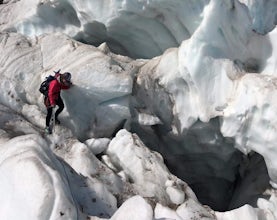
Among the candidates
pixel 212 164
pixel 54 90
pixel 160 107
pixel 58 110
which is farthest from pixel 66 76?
pixel 212 164

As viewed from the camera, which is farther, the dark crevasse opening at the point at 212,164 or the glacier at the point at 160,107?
the dark crevasse opening at the point at 212,164

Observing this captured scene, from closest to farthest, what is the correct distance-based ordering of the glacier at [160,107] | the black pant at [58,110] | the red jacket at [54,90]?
the glacier at [160,107], the red jacket at [54,90], the black pant at [58,110]

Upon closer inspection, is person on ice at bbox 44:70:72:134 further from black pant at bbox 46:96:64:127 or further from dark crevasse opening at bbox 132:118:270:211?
dark crevasse opening at bbox 132:118:270:211

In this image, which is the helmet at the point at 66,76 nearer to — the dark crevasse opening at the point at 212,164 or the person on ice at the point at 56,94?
the person on ice at the point at 56,94

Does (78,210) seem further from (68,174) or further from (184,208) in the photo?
(184,208)

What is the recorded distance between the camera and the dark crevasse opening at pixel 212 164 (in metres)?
7.69

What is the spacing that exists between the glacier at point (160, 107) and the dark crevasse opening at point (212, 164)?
2 cm

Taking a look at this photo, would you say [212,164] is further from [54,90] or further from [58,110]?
[54,90]

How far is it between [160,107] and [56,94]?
1923mm

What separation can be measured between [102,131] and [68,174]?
1997 millimetres

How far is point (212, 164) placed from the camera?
845 centimetres

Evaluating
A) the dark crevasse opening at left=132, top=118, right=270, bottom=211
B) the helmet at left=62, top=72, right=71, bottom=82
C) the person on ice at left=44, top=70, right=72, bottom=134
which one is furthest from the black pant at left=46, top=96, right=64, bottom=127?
the dark crevasse opening at left=132, top=118, right=270, bottom=211

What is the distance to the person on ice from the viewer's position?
6.83 meters

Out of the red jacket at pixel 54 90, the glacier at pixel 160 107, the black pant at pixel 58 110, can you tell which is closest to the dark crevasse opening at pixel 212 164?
the glacier at pixel 160 107
